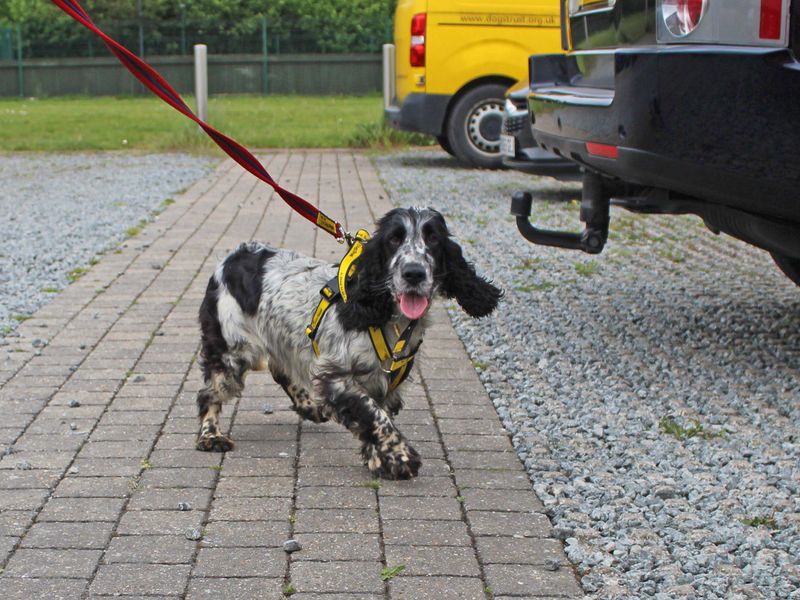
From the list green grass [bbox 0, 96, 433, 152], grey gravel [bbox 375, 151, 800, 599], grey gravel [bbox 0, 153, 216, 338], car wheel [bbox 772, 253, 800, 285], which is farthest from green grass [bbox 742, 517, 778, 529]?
green grass [bbox 0, 96, 433, 152]

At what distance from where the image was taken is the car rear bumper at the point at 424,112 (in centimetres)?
1512

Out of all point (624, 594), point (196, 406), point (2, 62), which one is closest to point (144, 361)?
point (196, 406)

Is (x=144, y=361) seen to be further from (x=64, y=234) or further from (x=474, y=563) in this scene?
(x=64, y=234)

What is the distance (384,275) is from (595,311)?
3.19 meters

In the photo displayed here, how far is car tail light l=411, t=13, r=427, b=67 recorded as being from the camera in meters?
15.0

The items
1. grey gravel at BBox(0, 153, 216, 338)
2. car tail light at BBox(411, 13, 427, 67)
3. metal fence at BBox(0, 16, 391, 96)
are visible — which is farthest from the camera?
metal fence at BBox(0, 16, 391, 96)

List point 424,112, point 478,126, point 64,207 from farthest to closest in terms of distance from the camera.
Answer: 1. point 478,126
2. point 424,112
3. point 64,207

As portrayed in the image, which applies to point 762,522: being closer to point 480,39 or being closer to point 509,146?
point 509,146

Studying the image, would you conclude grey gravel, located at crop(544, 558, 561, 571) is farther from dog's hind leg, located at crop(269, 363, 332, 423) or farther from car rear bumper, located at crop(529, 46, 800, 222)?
car rear bumper, located at crop(529, 46, 800, 222)

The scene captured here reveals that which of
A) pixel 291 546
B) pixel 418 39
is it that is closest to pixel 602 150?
pixel 291 546

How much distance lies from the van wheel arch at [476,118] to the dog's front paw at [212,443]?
10884mm

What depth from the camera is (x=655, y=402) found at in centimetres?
549

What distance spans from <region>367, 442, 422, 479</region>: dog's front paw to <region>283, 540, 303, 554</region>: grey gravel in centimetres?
69

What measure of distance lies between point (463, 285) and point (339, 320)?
0.49m
